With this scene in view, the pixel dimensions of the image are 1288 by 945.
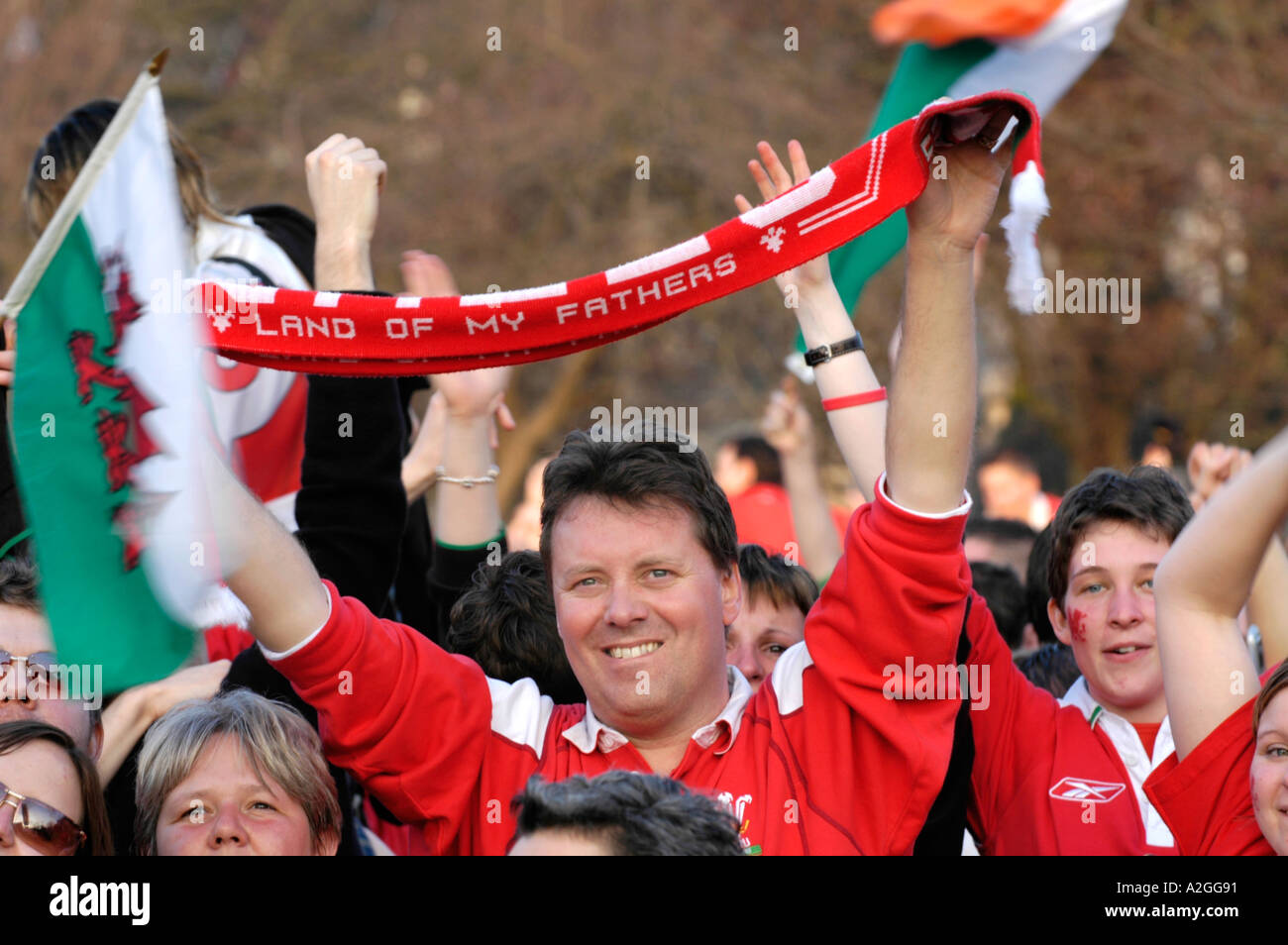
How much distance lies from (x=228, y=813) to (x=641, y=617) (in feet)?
2.69

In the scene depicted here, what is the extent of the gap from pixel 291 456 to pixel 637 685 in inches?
63.5

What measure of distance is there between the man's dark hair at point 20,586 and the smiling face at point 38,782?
20.2 inches

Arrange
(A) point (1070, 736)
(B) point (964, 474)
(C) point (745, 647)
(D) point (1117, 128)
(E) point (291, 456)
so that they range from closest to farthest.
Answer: (B) point (964, 474) < (A) point (1070, 736) < (C) point (745, 647) < (E) point (291, 456) < (D) point (1117, 128)

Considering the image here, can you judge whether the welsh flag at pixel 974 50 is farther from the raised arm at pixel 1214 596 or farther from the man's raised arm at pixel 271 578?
the man's raised arm at pixel 271 578

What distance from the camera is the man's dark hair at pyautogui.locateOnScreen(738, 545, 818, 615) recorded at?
3.85 m

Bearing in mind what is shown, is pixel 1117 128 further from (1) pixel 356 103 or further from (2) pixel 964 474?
(2) pixel 964 474

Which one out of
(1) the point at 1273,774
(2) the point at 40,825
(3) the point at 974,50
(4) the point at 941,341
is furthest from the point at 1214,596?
(3) the point at 974,50

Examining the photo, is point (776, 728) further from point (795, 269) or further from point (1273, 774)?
point (795, 269)

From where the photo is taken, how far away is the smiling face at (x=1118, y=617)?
11.0 ft

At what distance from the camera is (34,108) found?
13.1 m

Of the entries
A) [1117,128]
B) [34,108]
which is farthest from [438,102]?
[1117,128]

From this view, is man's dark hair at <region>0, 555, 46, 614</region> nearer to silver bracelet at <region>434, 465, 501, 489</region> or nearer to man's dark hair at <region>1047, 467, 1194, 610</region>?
silver bracelet at <region>434, 465, 501, 489</region>

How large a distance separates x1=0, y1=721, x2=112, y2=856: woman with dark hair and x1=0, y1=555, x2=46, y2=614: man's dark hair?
46cm

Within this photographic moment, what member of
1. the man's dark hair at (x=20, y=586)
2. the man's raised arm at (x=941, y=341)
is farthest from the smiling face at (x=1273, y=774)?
the man's dark hair at (x=20, y=586)
